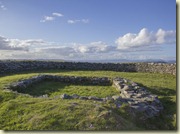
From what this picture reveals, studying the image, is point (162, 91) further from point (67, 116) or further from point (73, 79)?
point (67, 116)

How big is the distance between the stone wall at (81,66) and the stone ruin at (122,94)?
7158 mm

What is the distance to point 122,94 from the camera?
706 inches

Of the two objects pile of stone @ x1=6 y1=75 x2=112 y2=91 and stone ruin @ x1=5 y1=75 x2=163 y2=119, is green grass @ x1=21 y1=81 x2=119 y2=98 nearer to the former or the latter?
stone ruin @ x1=5 y1=75 x2=163 y2=119

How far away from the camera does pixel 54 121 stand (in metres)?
11.7

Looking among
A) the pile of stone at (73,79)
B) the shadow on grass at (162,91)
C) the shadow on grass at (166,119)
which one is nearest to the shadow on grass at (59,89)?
the pile of stone at (73,79)

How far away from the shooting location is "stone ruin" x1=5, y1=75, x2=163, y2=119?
46.2 feet

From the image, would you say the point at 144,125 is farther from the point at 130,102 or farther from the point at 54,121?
the point at 54,121

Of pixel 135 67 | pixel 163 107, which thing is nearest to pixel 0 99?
pixel 163 107

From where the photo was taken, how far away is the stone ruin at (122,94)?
46.2 feet

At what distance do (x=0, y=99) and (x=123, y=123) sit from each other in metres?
6.48

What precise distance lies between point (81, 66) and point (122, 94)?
18.1 m

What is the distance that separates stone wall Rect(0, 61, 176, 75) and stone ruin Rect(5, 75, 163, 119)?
7.16 m

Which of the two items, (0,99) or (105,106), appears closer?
(105,106)

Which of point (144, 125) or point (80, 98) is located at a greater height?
point (80, 98)
